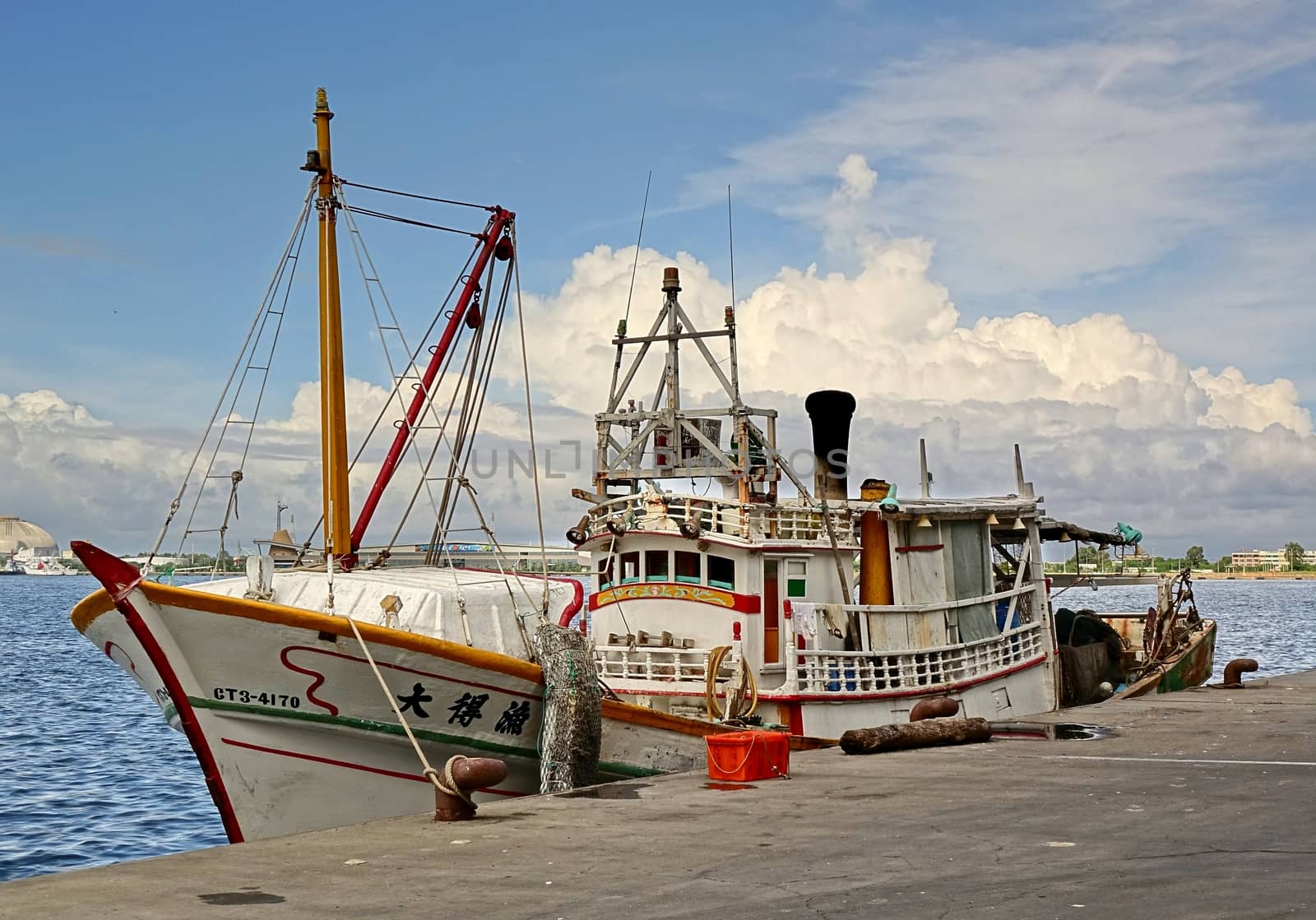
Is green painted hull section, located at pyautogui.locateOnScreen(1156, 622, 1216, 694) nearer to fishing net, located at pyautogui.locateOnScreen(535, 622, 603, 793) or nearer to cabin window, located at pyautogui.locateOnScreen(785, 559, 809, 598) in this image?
cabin window, located at pyautogui.locateOnScreen(785, 559, 809, 598)

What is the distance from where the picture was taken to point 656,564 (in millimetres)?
20656

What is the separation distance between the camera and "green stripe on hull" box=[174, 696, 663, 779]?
47.3ft

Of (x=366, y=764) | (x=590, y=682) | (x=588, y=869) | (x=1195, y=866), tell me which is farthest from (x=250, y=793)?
(x=1195, y=866)

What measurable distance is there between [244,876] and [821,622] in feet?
40.2

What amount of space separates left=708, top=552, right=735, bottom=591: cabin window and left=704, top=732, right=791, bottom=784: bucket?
5.66 meters

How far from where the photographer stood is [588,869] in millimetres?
9508

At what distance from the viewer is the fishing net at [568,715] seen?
15305 mm

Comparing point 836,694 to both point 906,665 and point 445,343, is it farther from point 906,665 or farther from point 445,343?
point 445,343

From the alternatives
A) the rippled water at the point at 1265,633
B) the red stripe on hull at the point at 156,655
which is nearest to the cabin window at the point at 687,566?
the red stripe on hull at the point at 156,655

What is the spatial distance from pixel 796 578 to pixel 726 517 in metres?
1.47

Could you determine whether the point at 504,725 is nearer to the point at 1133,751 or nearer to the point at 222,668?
the point at 222,668

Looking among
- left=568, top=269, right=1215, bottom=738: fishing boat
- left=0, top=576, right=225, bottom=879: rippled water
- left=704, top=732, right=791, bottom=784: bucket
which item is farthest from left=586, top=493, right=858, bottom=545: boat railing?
left=0, top=576, right=225, bottom=879: rippled water

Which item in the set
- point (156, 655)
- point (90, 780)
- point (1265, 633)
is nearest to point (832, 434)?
point (156, 655)

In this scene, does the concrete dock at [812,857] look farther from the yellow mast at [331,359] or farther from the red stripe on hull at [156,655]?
the yellow mast at [331,359]
